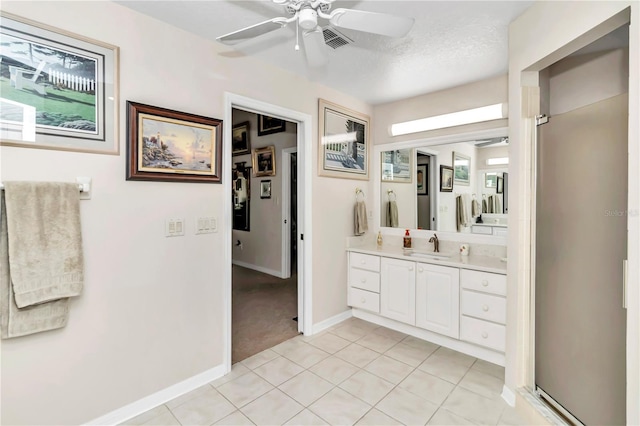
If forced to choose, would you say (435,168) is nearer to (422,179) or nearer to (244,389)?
(422,179)

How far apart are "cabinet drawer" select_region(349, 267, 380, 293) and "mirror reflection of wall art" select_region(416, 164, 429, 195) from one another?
3.39 feet

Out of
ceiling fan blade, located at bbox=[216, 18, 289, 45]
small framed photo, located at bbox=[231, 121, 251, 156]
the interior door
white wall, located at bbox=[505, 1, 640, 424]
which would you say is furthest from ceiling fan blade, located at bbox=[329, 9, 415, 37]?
small framed photo, located at bbox=[231, 121, 251, 156]

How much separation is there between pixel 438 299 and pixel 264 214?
3363 mm

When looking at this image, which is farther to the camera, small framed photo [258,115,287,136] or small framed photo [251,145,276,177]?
small framed photo [251,145,276,177]

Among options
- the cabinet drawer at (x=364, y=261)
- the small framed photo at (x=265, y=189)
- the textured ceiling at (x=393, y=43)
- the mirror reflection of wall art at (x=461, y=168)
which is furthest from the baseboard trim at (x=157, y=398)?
the small framed photo at (x=265, y=189)

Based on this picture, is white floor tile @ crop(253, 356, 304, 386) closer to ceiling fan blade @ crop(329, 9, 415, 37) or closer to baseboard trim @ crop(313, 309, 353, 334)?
baseboard trim @ crop(313, 309, 353, 334)

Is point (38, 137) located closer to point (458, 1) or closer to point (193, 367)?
point (193, 367)

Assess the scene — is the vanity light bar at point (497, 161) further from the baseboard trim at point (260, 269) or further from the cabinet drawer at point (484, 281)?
the baseboard trim at point (260, 269)

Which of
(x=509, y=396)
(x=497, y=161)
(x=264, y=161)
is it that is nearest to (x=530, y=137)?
(x=497, y=161)

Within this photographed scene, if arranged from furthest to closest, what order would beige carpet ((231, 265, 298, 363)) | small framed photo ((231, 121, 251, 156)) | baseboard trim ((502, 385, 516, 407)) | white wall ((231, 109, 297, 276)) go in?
small framed photo ((231, 121, 251, 156)) < white wall ((231, 109, 297, 276)) < beige carpet ((231, 265, 298, 363)) < baseboard trim ((502, 385, 516, 407))

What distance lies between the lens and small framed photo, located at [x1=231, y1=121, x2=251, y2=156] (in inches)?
209

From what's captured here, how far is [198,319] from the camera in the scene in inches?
85.3

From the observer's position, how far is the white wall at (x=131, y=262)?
156 centimetres

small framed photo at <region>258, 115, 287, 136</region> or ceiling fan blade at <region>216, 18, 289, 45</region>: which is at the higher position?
small framed photo at <region>258, 115, 287, 136</region>
